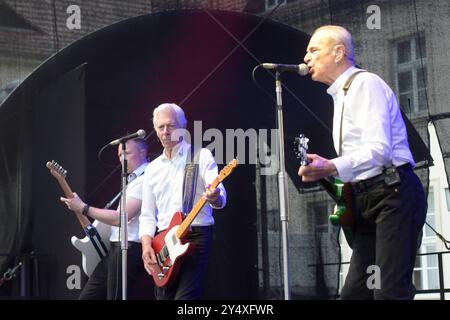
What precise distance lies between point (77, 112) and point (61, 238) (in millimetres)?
931

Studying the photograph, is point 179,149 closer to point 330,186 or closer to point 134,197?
point 134,197

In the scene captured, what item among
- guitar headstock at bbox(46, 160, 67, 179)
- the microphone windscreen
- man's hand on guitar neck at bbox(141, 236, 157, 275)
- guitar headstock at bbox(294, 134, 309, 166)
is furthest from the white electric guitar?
guitar headstock at bbox(294, 134, 309, 166)

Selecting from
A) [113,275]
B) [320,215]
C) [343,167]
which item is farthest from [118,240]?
[343,167]

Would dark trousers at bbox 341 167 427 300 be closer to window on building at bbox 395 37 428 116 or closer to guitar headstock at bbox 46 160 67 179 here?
window on building at bbox 395 37 428 116

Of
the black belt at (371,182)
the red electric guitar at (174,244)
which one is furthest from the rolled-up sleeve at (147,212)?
the black belt at (371,182)

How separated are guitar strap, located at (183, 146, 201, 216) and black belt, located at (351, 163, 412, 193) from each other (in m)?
1.63

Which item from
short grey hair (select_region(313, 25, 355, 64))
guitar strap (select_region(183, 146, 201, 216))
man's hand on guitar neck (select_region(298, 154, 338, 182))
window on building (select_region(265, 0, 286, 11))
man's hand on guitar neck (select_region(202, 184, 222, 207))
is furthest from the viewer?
window on building (select_region(265, 0, 286, 11))

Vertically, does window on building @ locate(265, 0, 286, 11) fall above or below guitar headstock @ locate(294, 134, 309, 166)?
above

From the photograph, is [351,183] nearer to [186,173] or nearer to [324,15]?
[186,173]

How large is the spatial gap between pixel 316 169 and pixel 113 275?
2.67 meters

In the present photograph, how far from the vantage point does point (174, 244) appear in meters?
5.23

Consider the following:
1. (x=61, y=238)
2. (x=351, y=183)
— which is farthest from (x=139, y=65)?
(x=351, y=183)

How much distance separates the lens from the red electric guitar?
16.8 ft

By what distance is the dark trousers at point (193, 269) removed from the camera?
511 centimetres
